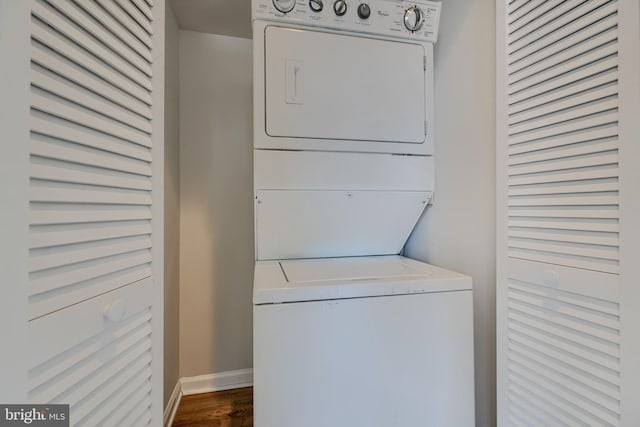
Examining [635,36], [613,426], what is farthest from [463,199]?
[613,426]

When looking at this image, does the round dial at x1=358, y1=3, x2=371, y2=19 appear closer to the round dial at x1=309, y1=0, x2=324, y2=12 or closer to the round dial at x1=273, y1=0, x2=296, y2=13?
the round dial at x1=309, y1=0, x2=324, y2=12

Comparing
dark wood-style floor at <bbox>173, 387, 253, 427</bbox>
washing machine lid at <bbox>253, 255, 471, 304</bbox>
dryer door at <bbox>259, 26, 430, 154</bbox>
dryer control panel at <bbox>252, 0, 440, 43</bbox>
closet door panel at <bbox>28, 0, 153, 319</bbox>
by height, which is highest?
dryer control panel at <bbox>252, 0, 440, 43</bbox>

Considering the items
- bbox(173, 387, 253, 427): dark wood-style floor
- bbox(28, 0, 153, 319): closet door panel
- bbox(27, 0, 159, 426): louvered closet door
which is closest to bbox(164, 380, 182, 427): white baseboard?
bbox(173, 387, 253, 427): dark wood-style floor

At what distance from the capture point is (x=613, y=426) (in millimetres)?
816

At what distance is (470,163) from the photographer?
4.79 feet

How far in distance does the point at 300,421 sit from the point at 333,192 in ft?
3.26

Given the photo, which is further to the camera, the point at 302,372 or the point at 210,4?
the point at 210,4

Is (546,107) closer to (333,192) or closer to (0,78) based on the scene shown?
(333,192)

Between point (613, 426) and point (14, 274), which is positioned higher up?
point (14, 274)

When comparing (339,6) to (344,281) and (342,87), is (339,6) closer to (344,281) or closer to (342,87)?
(342,87)

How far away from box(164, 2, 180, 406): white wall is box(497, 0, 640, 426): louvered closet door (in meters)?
1.75

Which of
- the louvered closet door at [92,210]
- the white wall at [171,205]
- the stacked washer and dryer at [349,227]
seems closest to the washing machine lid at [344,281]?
the stacked washer and dryer at [349,227]

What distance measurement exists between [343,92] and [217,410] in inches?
83.0

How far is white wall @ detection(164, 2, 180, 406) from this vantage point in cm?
175
